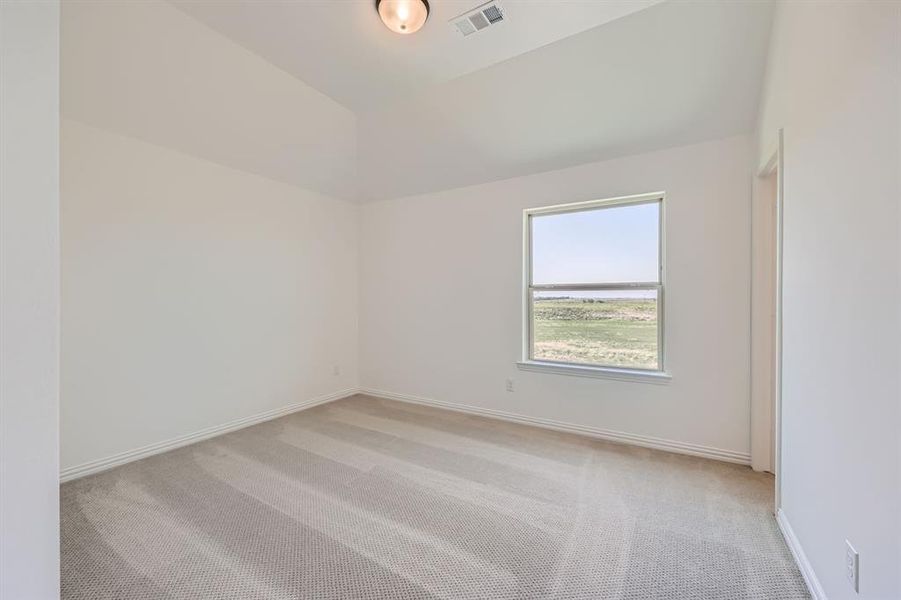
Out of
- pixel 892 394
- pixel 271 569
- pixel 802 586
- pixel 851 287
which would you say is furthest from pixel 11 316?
pixel 802 586

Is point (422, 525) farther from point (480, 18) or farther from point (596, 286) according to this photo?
point (480, 18)

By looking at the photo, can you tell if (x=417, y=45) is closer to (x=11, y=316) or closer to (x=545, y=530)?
(x=11, y=316)

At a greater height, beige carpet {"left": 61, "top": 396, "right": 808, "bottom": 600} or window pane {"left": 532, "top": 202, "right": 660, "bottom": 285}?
window pane {"left": 532, "top": 202, "right": 660, "bottom": 285}

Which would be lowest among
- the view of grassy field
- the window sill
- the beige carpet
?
the beige carpet

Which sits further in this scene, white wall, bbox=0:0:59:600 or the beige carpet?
the beige carpet

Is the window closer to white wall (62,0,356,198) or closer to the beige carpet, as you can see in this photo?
the beige carpet

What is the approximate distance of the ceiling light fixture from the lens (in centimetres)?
192

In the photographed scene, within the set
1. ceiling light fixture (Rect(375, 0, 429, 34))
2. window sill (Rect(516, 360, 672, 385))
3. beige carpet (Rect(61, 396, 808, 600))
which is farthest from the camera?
window sill (Rect(516, 360, 672, 385))

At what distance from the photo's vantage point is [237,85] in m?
2.60

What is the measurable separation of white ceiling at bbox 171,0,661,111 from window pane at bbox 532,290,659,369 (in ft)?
6.83

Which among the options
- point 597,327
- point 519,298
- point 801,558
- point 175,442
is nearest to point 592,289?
point 597,327

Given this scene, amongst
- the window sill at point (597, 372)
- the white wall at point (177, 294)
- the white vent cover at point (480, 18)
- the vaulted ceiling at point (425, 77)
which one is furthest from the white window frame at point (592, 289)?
the white wall at point (177, 294)

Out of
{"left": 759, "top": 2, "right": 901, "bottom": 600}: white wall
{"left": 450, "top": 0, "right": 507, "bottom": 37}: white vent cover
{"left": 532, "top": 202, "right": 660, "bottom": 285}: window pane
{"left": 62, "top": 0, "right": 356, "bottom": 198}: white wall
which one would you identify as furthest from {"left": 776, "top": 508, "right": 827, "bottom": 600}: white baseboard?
{"left": 62, "top": 0, "right": 356, "bottom": 198}: white wall

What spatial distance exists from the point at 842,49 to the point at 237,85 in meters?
3.40
